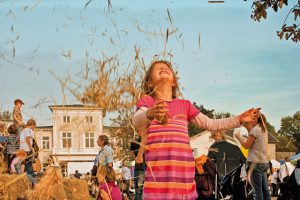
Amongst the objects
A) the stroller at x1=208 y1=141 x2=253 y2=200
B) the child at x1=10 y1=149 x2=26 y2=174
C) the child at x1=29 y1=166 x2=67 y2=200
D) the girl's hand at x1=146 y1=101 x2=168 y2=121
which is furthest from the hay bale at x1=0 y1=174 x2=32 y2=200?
the stroller at x1=208 y1=141 x2=253 y2=200

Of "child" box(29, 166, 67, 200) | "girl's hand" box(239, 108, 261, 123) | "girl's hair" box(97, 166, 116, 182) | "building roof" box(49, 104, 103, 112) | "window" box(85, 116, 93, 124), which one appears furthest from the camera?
"girl's hair" box(97, 166, 116, 182)

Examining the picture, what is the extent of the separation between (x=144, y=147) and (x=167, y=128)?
0.73 ft

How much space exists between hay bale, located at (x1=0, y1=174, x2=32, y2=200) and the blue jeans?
324 cm

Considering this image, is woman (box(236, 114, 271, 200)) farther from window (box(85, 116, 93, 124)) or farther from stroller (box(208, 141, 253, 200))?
window (box(85, 116, 93, 124))

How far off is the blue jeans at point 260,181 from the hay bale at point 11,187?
3.24 m

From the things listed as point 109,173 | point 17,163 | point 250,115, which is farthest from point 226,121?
point 17,163

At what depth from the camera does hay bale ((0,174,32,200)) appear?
6.69 m

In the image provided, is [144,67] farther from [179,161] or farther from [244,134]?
[244,134]

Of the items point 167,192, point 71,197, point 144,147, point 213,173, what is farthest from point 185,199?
point 213,173

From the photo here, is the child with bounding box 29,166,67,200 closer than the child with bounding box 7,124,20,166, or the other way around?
the child with bounding box 29,166,67,200

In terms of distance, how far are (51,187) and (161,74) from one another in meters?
2.13

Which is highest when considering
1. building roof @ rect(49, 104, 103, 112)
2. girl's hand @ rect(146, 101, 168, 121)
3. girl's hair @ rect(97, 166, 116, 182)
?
building roof @ rect(49, 104, 103, 112)

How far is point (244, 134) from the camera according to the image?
32.6 ft

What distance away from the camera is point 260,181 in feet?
28.5
